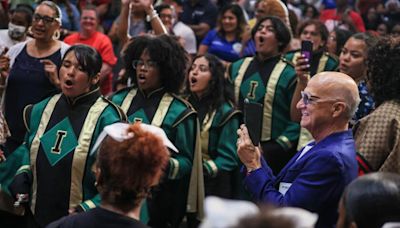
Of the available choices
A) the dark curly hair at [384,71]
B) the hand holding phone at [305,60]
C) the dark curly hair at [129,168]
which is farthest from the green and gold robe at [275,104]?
the dark curly hair at [129,168]

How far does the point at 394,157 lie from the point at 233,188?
2.78m

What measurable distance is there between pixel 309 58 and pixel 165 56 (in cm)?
102

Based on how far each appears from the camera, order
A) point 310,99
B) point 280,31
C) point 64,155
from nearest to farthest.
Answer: point 310,99 → point 64,155 → point 280,31

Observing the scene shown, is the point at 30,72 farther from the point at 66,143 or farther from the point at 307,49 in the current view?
the point at 307,49

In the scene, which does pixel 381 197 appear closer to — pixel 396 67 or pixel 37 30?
pixel 396 67

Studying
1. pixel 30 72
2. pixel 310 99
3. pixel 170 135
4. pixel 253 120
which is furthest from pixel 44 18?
pixel 310 99

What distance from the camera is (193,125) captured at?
628 centimetres

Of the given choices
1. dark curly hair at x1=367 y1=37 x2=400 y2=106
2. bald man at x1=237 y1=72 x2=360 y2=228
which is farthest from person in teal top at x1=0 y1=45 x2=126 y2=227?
dark curly hair at x1=367 y1=37 x2=400 y2=106

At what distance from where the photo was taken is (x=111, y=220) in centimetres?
352

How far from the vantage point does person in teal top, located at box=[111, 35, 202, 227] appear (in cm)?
619

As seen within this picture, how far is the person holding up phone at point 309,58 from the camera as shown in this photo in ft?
19.9

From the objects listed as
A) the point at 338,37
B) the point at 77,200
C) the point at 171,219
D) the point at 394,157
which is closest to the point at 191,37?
the point at 338,37

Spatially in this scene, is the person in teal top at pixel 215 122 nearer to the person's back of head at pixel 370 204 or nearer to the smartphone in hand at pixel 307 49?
the smartphone in hand at pixel 307 49

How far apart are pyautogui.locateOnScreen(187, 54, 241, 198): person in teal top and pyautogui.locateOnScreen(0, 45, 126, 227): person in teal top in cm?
143
